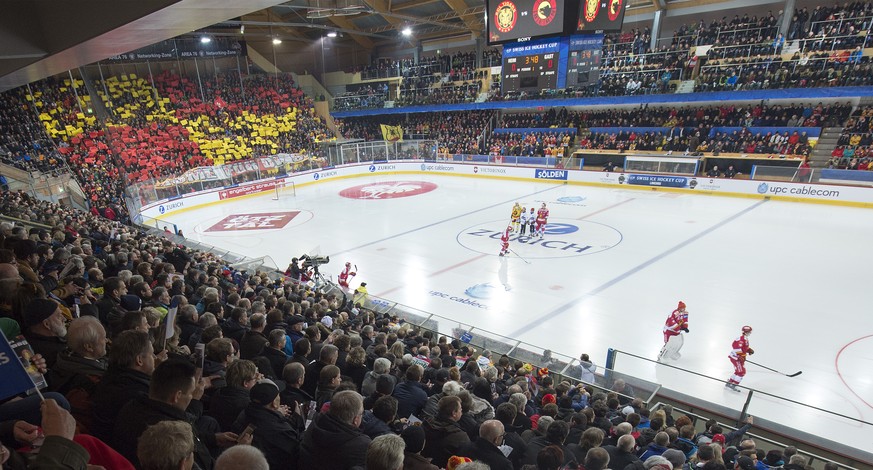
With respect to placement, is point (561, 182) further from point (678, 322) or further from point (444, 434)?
point (444, 434)

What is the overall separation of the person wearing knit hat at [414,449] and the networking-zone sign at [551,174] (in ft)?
85.3

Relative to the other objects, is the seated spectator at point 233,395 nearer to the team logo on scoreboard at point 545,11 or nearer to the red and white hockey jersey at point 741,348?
the red and white hockey jersey at point 741,348

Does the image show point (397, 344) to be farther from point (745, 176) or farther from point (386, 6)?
point (386, 6)

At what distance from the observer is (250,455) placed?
188 centimetres

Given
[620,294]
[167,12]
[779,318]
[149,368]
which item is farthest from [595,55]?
[149,368]

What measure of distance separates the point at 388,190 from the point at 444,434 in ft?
79.3

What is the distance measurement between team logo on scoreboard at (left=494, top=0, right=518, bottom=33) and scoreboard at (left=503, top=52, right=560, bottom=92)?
1353 mm

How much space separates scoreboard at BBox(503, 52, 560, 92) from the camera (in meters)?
15.5

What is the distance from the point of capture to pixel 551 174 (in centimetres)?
2772

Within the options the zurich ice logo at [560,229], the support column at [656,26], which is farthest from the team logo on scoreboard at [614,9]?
the support column at [656,26]

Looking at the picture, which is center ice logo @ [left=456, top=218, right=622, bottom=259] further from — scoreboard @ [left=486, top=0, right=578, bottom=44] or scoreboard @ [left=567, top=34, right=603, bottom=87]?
scoreboard @ [left=486, top=0, right=578, bottom=44]

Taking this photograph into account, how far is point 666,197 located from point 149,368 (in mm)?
24083

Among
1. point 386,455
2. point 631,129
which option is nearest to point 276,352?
point 386,455

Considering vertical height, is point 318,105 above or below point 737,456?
above
